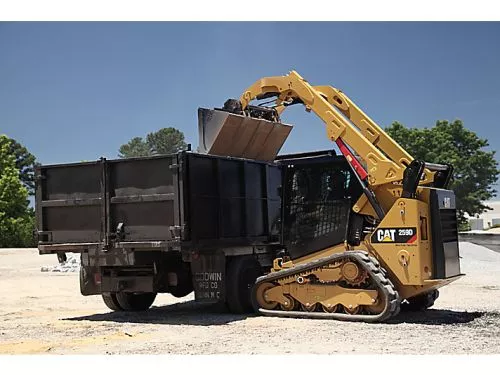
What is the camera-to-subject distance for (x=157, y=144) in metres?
76.1

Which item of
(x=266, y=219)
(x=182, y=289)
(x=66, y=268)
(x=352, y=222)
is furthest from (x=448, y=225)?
(x=66, y=268)

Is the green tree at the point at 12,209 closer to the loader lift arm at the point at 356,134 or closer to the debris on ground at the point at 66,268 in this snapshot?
the debris on ground at the point at 66,268

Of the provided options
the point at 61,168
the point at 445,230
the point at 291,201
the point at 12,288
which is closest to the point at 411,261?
the point at 445,230

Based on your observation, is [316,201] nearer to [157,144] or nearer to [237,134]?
[237,134]

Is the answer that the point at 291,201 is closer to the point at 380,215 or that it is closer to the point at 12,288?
the point at 380,215

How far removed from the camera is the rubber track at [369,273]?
10141 mm

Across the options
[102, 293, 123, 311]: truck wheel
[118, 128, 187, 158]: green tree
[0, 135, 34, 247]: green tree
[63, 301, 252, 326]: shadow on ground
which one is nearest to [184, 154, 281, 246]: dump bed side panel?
[63, 301, 252, 326]: shadow on ground

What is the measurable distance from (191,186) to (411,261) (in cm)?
336

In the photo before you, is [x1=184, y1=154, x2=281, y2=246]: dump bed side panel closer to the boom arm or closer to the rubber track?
the rubber track

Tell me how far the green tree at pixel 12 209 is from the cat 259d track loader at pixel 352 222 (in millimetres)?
37646

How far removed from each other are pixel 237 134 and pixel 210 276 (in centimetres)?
248

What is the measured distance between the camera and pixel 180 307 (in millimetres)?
13516

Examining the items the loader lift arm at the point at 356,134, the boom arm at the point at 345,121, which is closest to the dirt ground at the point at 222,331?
the loader lift arm at the point at 356,134

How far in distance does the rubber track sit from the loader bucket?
7.45 feet
